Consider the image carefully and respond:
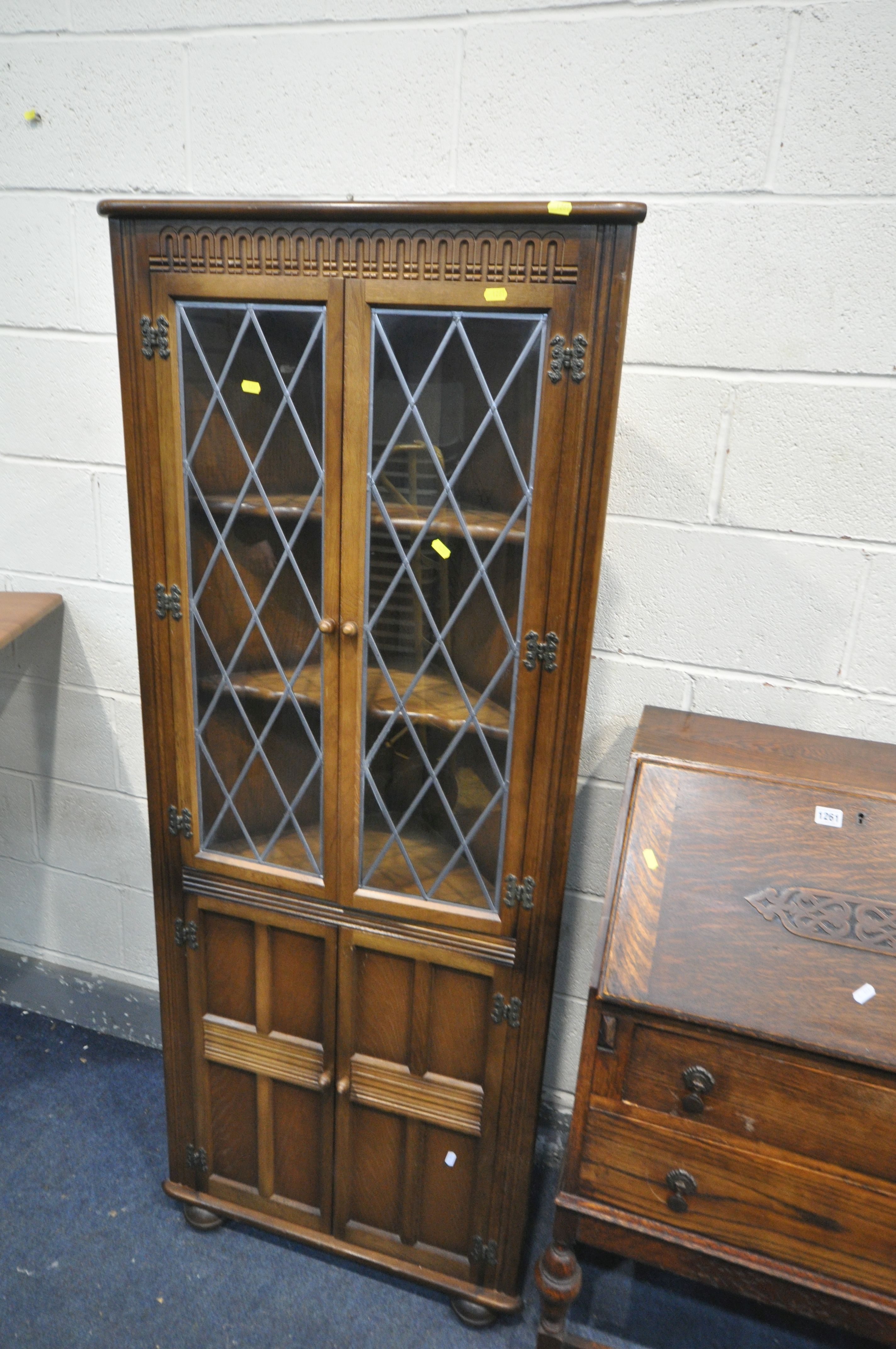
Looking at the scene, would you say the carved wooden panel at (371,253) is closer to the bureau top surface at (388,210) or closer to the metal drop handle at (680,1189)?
the bureau top surface at (388,210)

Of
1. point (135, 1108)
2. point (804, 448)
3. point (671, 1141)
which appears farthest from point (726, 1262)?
point (135, 1108)

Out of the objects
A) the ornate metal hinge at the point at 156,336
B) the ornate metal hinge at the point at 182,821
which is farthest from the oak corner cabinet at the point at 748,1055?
the ornate metal hinge at the point at 156,336

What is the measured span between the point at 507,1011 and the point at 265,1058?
501 mm

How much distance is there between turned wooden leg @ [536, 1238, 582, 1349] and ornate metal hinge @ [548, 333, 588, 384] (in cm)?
120

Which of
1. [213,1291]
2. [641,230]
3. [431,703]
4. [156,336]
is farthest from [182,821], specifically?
[641,230]

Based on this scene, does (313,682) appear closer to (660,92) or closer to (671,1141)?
(671,1141)

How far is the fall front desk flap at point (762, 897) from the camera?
3.43ft

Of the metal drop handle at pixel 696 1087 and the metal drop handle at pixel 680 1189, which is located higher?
the metal drop handle at pixel 696 1087

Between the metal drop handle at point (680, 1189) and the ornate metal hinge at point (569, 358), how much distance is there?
105 cm

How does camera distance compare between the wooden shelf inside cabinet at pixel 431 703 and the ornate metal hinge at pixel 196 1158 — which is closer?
the wooden shelf inside cabinet at pixel 431 703

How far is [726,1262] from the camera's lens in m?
1.10

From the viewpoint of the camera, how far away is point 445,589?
1291mm

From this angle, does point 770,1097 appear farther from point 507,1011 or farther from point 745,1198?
point 507,1011

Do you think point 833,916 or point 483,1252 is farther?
point 483,1252
